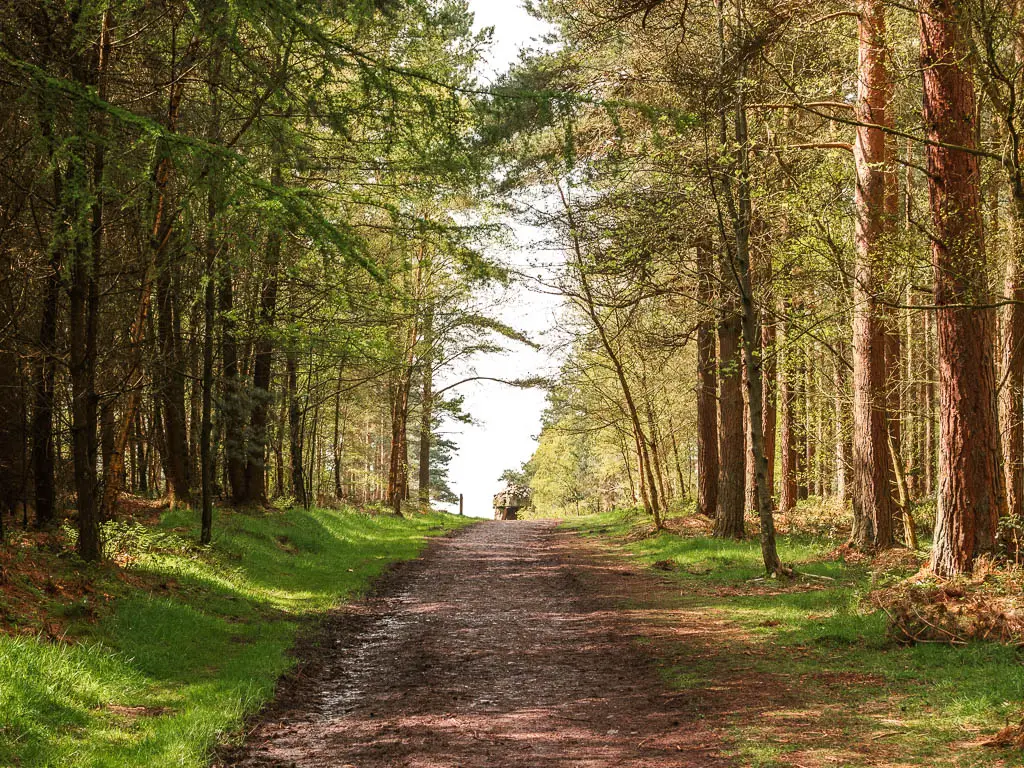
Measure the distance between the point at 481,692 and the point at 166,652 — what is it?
3151mm

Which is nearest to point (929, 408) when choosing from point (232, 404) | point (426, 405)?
point (232, 404)

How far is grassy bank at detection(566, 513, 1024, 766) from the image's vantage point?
16.6 feet

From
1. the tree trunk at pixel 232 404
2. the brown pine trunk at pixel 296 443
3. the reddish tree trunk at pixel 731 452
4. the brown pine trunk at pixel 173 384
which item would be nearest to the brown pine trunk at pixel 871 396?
the reddish tree trunk at pixel 731 452

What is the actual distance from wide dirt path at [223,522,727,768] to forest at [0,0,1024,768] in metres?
0.07

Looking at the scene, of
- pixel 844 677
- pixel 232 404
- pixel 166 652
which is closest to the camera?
pixel 844 677

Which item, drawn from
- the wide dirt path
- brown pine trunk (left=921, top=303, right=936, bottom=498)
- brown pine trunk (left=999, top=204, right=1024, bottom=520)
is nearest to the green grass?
the wide dirt path

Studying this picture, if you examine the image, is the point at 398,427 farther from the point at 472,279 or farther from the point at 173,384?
the point at 472,279

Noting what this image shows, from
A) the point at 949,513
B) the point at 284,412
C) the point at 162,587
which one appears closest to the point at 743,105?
the point at 949,513

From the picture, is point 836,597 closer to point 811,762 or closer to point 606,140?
point 811,762

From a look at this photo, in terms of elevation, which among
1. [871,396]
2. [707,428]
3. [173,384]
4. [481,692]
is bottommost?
[481,692]

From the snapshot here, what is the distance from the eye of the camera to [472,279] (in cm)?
1196

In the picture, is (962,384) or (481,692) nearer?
(481,692)

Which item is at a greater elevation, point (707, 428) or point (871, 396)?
point (871, 396)

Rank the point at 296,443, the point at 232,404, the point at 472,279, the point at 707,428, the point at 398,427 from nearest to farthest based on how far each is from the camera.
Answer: the point at 472,279 → the point at 232,404 → the point at 707,428 → the point at 296,443 → the point at 398,427
